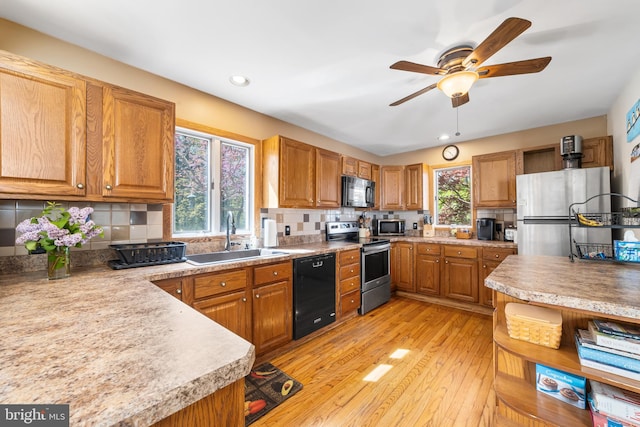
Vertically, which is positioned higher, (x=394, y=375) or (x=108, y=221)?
(x=108, y=221)

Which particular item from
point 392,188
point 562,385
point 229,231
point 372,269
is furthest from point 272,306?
point 392,188

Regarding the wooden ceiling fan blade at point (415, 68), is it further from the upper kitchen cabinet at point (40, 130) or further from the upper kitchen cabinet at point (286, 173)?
the upper kitchen cabinet at point (40, 130)

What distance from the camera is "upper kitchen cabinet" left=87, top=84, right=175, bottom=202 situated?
5.32 ft

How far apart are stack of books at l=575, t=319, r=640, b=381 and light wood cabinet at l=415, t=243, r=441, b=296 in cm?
253

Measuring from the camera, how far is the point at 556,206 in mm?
2670

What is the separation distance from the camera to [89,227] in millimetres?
1471

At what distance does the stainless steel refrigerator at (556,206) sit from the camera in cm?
247

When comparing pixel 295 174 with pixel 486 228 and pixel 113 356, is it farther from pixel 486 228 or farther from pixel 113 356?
pixel 486 228

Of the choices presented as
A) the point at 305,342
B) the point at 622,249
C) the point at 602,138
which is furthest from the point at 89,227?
the point at 602,138

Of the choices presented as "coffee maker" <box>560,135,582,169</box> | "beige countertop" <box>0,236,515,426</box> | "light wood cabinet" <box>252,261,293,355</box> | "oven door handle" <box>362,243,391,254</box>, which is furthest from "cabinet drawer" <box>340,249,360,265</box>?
"coffee maker" <box>560,135,582,169</box>

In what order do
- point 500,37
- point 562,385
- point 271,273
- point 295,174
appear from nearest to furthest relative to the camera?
point 562,385 < point 500,37 < point 271,273 < point 295,174

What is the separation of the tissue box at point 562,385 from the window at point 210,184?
2540mm

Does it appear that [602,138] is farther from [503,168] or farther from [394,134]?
[394,134]

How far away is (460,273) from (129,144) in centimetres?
379
